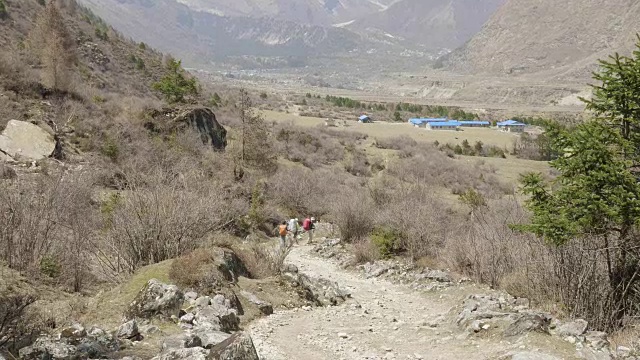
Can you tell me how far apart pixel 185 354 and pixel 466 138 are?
255 ft

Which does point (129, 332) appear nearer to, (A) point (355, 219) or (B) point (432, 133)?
(A) point (355, 219)

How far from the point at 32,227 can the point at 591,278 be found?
1021 centimetres

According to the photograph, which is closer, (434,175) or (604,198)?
(604,198)

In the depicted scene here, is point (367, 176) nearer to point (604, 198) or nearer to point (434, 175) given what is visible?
point (434, 175)

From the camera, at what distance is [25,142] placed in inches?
936

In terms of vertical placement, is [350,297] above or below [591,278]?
below

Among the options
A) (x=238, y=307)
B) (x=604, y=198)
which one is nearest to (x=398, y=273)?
(x=238, y=307)

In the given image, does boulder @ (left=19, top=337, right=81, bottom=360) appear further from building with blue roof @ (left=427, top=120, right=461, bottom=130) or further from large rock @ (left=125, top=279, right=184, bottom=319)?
building with blue roof @ (left=427, top=120, right=461, bottom=130)

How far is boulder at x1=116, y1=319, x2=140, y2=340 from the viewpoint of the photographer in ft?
24.5

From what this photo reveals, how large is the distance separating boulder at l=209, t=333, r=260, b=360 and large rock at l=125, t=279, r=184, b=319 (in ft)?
10.5

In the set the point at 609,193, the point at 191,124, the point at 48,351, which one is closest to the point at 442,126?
the point at 191,124

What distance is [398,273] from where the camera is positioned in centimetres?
1744

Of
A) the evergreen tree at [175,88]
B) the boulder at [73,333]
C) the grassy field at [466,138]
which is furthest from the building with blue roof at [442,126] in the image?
the boulder at [73,333]

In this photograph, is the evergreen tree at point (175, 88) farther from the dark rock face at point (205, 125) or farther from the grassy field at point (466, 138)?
the grassy field at point (466, 138)
